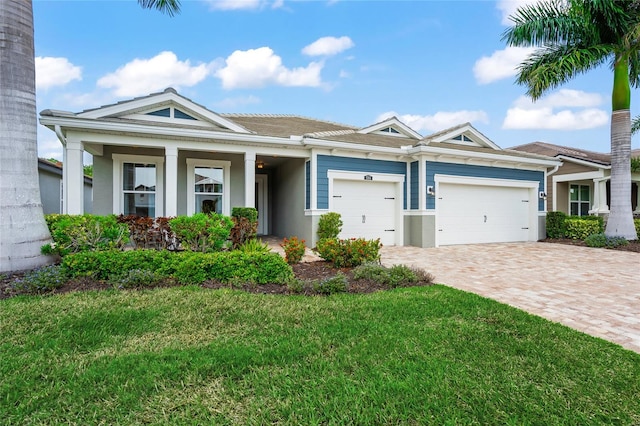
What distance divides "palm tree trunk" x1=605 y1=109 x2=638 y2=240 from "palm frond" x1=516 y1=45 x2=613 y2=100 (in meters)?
2.03

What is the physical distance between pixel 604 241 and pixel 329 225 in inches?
358

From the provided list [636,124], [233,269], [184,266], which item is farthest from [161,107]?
[636,124]

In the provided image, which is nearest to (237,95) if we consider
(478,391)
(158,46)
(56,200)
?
(158,46)

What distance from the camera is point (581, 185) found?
1684cm

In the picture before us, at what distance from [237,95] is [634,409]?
17.1 metres

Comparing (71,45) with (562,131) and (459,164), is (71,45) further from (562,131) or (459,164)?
(562,131)

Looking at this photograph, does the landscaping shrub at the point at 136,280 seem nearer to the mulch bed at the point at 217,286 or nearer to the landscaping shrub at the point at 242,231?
the mulch bed at the point at 217,286

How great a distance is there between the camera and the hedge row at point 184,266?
471 centimetres

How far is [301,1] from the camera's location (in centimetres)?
1027

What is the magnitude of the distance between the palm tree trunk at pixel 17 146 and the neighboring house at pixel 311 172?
2899 millimetres

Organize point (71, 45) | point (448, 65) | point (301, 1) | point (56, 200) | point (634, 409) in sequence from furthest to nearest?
point (56, 200), point (448, 65), point (301, 1), point (71, 45), point (634, 409)

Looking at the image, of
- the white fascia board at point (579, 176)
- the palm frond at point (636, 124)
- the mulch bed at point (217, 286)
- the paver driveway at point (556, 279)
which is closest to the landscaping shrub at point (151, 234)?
the mulch bed at point (217, 286)

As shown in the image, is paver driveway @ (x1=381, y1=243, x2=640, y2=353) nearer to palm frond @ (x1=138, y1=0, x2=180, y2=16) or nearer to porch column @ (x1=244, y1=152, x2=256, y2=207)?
porch column @ (x1=244, y1=152, x2=256, y2=207)

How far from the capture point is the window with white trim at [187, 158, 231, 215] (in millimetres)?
10406
